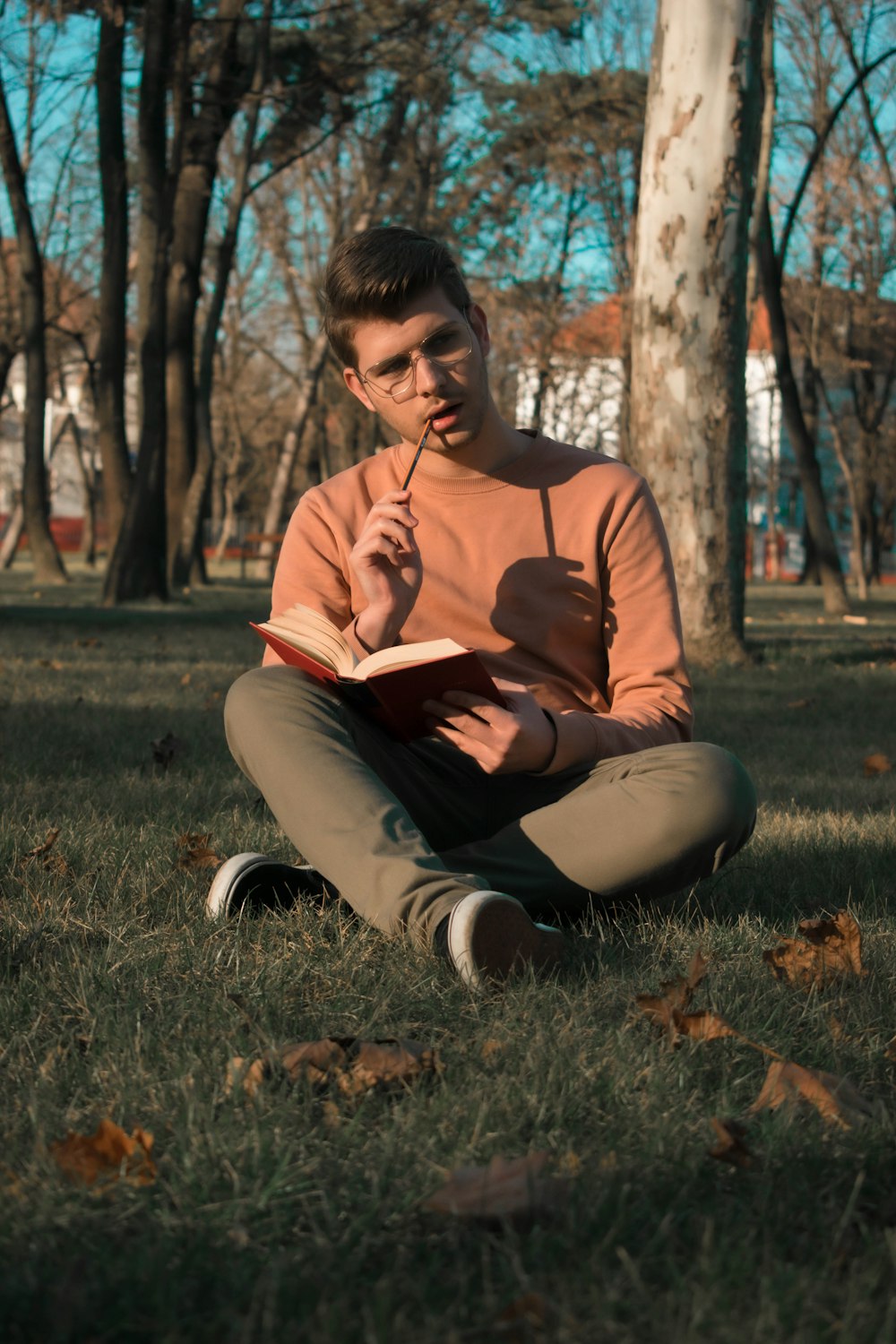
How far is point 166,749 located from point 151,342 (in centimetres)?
991

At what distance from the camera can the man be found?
2811 mm

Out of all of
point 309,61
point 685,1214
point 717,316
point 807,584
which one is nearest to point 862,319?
point 807,584

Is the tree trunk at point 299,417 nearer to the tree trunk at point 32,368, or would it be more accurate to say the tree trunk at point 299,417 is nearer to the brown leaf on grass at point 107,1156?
the tree trunk at point 32,368

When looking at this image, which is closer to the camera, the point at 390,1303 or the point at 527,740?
the point at 390,1303

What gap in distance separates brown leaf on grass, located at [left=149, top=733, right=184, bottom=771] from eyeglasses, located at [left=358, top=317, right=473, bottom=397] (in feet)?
7.28

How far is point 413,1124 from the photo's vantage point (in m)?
1.87

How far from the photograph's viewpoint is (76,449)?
4122cm

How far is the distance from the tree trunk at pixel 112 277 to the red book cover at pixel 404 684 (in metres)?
12.5

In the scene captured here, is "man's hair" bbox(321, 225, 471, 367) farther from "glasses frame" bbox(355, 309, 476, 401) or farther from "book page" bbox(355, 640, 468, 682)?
"book page" bbox(355, 640, 468, 682)

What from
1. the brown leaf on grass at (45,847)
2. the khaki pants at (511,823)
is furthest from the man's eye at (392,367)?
the brown leaf on grass at (45,847)

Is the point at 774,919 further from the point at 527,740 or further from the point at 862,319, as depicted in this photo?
the point at 862,319

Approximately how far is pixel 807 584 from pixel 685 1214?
3586 centimetres

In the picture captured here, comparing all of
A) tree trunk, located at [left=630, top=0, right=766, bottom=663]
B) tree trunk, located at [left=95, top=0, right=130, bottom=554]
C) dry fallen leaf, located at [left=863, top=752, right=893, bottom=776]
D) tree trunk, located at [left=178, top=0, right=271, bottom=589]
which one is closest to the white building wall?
tree trunk, located at [left=178, top=0, right=271, bottom=589]

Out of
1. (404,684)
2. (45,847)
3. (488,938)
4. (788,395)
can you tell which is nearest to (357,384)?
(404,684)
